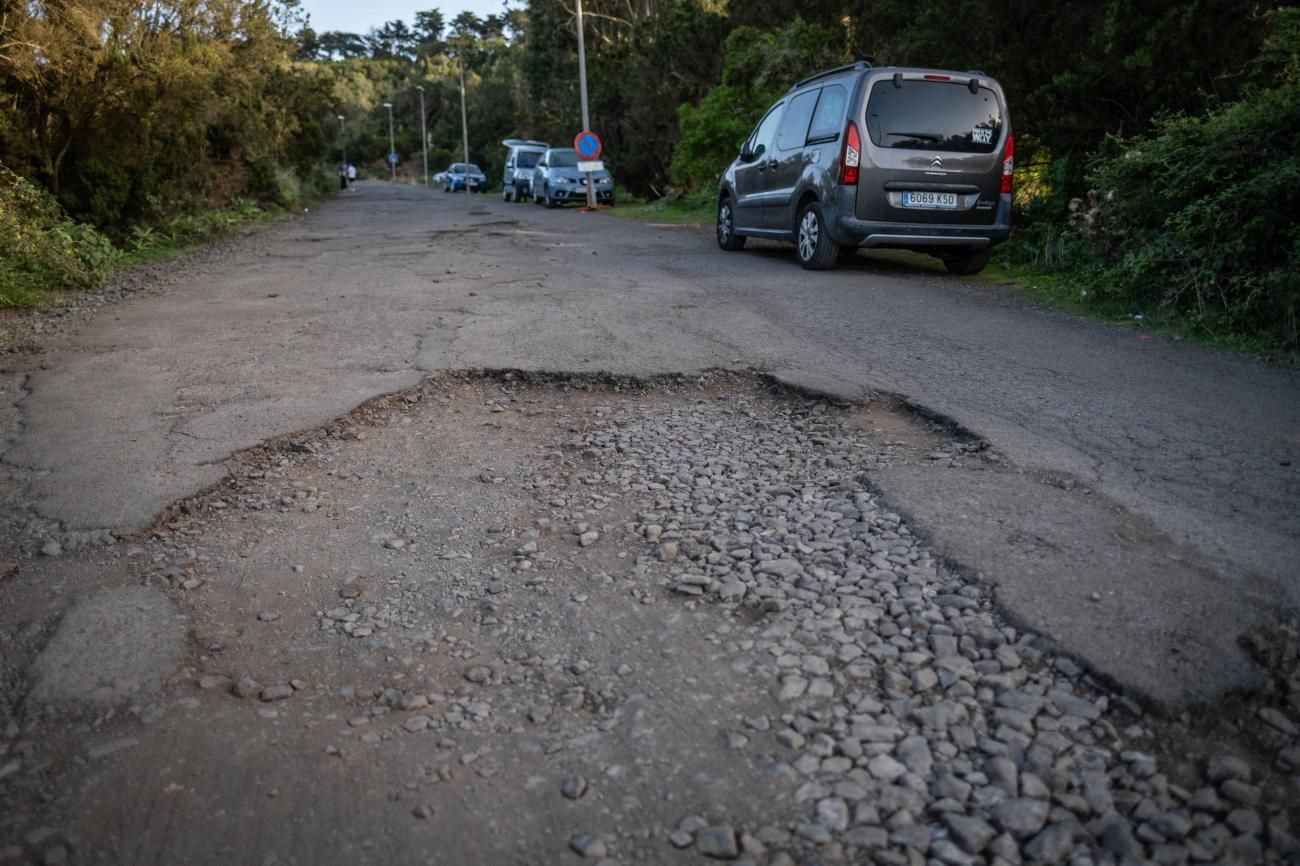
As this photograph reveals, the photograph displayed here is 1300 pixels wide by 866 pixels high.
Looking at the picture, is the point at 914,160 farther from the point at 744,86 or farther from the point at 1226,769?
the point at 744,86

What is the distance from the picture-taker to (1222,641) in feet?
8.42

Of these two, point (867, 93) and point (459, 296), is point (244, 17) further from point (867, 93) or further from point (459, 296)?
point (867, 93)

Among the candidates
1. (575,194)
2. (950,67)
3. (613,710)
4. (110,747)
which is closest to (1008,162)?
(950,67)

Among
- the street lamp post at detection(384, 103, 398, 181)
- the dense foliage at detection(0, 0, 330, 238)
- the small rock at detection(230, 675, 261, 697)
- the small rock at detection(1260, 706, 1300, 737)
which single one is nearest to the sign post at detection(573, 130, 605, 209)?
the dense foliage at detection(0, 0, 330, 238)

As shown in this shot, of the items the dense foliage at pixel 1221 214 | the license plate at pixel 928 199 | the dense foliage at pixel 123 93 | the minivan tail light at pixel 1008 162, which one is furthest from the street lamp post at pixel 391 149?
the dense foliage at pixel 1221 214

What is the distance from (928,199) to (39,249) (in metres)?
8.59

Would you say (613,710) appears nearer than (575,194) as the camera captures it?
Yes

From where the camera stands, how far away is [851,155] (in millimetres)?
9195

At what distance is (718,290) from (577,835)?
Answer: 719 centimetres

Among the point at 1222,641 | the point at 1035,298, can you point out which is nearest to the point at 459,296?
the point at 1035,298

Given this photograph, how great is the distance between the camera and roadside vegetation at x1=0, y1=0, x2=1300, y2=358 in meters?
6.91

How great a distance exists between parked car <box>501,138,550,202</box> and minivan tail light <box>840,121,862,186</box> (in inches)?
889

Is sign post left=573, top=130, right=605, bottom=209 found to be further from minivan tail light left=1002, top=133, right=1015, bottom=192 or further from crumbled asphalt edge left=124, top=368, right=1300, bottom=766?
crumbled asphalt edge left=124, top=368, right=1300, bottom=766

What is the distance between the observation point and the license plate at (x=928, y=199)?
9.27m
